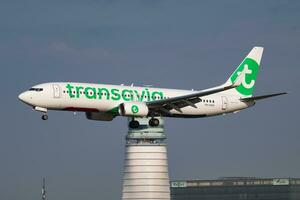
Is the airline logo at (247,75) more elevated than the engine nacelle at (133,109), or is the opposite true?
the airline logo at (247,75)

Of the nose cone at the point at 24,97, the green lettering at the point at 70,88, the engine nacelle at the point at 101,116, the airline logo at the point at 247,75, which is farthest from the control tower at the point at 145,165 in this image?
A: the nose cone at the point at 24,97

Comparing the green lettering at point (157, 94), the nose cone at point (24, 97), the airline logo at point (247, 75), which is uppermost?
the airline logo at point (247, 75)

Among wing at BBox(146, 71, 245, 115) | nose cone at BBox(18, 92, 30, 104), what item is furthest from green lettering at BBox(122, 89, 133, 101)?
nose cone at BBox(18, 92, 30, 104)

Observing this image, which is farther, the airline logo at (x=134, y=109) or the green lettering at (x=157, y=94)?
the green lettering at (x=157, y=94)

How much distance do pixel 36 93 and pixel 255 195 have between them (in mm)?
99510

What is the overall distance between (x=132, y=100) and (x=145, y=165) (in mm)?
61402

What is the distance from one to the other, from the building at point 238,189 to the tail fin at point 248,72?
74.0 m

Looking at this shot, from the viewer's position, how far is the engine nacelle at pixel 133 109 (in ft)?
339

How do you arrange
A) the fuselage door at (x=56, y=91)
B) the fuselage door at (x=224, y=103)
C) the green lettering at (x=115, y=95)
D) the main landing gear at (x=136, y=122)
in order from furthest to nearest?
1. the fuselage door at (x=224, y=103)
2. the main landing gear at (x=136, y=122)
3. the green lettering at (x=115, y=95)
4. the fuselage door at (x=56, y=91)

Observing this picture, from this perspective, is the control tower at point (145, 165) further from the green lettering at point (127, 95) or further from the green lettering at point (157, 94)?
the green lettering at point (127, 95)

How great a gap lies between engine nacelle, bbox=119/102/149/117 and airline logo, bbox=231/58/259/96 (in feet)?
54.1

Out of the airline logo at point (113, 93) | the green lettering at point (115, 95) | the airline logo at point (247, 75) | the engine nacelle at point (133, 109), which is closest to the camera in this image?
the airline logo at point (113, 93)

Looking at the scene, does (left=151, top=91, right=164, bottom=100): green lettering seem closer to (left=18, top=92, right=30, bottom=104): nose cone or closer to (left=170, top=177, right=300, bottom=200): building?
(left=18, top=92, right=30, bottom=104): nose cone

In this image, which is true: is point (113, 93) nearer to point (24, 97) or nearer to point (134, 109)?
point (134, 109)
